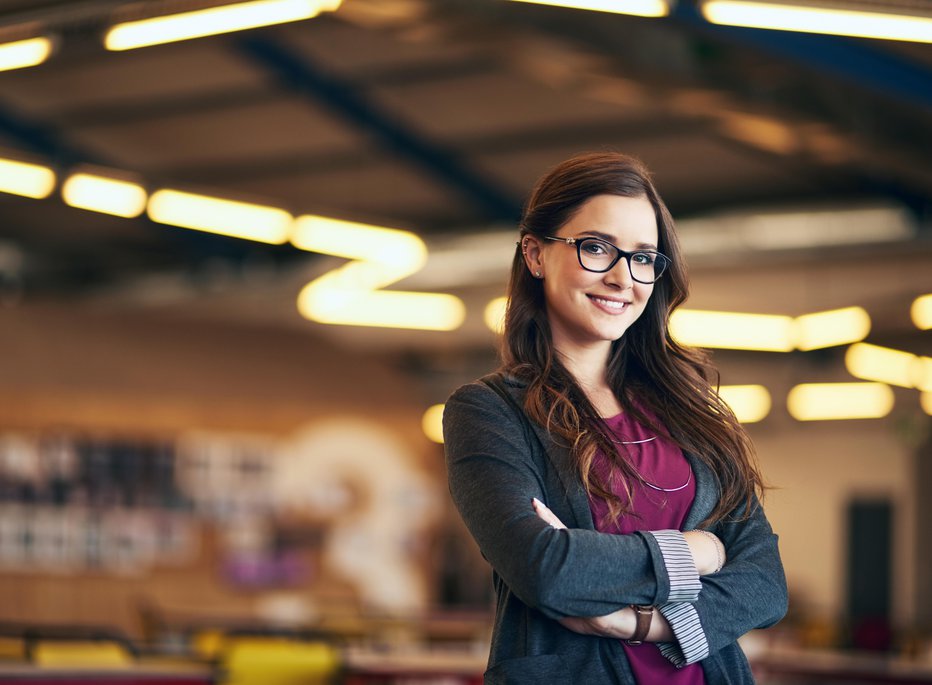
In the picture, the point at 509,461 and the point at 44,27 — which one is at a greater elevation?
the point at 44,27

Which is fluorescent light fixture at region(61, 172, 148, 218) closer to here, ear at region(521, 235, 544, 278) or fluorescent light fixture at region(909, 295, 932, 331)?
fluorescent light fixture at region(909, 295, 932, 331)

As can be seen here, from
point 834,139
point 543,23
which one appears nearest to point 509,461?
point 543,23

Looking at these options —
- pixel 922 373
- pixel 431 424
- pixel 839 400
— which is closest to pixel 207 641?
pixel 922 373

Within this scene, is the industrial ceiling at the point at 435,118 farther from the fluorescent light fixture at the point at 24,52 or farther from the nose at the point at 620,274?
the nose at the point at 620,274

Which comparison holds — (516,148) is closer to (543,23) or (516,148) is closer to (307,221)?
(307,221)

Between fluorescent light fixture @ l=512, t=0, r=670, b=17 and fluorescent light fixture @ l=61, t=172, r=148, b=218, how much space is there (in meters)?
3.50

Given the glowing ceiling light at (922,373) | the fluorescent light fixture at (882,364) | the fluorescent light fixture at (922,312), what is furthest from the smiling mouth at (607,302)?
the glowing ceiling light at (922,373)

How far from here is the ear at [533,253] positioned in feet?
6.59

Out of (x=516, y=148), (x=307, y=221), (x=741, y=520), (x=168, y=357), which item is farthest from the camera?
(x=168, y=357)

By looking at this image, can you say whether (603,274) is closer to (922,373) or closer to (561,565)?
(561,565)

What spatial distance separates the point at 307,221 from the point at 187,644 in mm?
3692

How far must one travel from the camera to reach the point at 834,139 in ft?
24.4

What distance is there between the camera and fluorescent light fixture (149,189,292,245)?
710 centimetres

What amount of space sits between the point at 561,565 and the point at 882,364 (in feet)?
29.3
